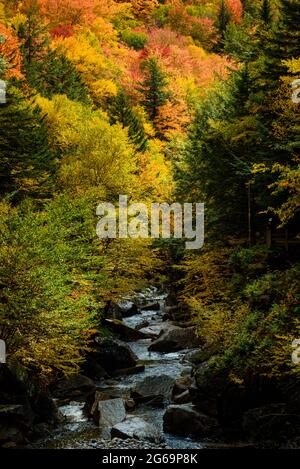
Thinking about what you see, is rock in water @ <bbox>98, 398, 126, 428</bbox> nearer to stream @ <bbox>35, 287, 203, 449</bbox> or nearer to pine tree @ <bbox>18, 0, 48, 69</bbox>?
stream @ <bbox>35, 287, 203, 449</bbox>

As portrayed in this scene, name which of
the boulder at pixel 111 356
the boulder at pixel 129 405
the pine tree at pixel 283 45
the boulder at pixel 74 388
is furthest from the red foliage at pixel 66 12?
the boulder at pixel 129 405

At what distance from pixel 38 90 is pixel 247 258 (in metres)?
26.0

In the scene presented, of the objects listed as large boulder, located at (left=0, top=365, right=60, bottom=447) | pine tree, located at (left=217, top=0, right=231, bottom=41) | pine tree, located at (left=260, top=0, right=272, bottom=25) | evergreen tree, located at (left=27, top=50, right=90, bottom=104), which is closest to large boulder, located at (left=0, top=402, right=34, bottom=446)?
large boulder, located at (left=0, top=365, right=60, bottom=447)

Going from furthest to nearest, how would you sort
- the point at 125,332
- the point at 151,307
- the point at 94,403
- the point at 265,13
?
the point at 151,307
the point at 125,332
the point at 265,13
the point at 94,403

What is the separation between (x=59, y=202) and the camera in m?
24.7

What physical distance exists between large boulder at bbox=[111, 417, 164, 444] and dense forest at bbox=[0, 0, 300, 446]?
89.0 inches

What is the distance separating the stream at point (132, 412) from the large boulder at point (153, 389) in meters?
0.51

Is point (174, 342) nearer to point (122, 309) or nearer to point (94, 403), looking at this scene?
point (94, 403)

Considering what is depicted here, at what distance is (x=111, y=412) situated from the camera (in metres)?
19.3

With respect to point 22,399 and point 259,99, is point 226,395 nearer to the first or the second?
point 22,399

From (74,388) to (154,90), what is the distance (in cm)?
4590

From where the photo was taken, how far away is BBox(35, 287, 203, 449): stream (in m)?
17.3

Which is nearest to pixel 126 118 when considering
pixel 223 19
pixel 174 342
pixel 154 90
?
pixel 154 90

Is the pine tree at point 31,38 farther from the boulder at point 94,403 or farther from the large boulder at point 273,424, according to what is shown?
the large boulder at point 273,424
